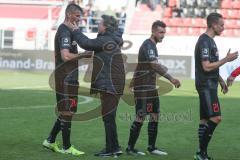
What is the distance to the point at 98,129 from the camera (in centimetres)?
1270

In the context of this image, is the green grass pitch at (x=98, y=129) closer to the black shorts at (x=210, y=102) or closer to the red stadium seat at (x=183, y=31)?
the black shorts at (x=210, y=102)

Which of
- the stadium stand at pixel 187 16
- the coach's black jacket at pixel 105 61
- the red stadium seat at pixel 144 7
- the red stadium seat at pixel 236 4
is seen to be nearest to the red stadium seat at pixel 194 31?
the stadium stand at pixel 187 16

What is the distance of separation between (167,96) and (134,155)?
1101cm

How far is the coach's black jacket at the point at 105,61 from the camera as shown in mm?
9391

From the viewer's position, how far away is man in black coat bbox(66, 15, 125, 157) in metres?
9.45

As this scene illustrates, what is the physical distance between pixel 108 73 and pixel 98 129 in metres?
3.36

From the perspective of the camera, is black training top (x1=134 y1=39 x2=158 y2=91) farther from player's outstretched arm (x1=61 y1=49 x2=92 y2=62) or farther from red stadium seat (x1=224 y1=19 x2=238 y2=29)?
red stadium seat (x1=224 y1=19 x2=238 y2=29)

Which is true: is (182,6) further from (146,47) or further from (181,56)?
(146,47)

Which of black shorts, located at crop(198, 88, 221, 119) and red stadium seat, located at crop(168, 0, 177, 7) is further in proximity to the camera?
red stadium seat, located at crop(168, 0, 177, 7)

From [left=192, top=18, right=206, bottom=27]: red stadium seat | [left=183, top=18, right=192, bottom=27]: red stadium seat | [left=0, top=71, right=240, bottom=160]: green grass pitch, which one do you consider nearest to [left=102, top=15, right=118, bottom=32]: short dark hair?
[left=0, top=71, right=240, bottom=160]: green grass pitch

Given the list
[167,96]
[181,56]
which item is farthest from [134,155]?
[181,56]

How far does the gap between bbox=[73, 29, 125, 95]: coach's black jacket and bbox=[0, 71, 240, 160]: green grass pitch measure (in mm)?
1052

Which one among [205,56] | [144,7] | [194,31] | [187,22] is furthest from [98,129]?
[144,7]

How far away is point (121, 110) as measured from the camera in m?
16.3
